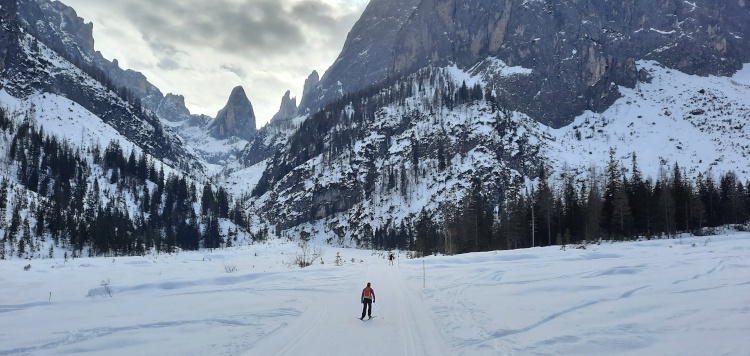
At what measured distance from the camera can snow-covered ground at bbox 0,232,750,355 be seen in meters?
9.98

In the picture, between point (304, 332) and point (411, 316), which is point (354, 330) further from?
point (411, 316)

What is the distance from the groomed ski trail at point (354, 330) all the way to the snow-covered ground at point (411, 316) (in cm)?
5

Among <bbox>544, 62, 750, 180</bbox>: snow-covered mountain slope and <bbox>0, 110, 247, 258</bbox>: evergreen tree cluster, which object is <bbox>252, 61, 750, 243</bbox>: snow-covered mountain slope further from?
<bbox>0, 110, 247, 258</bbox>: evergreen tree cluster

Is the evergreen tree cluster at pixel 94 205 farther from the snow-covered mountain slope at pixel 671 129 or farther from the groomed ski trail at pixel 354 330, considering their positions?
the snow-covered mountain slope at pixel 671 129

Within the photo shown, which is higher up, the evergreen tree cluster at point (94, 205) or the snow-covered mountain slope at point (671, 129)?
the snow-covered mountain slope at point (671, 129)

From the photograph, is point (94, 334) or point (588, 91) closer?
point (94, 334)

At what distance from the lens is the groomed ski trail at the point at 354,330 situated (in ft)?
34.7

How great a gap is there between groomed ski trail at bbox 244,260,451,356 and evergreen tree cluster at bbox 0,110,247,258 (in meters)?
77.2

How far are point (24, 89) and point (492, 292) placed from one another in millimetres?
222880

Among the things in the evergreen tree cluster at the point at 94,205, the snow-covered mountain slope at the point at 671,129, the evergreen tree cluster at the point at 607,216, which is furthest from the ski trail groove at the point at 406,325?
the snow-covered mountain slope at the point at 671,129

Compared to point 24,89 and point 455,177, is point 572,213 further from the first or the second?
point 24,89

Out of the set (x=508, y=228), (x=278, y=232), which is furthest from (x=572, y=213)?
(x=278, y=232)

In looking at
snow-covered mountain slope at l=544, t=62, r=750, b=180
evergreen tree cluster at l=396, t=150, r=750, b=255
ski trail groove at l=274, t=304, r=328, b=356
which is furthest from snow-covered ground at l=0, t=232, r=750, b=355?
snow-covered mountain slope at l=544, t=62, r=750, b=180

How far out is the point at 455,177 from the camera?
152 meters
